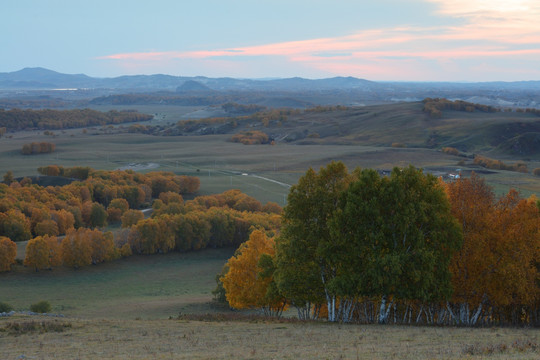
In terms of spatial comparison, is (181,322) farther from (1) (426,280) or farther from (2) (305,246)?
(1) (426,280)

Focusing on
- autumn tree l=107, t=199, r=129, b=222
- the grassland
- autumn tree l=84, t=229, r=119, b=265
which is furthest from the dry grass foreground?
the grassland

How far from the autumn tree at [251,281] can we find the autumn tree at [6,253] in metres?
34.8

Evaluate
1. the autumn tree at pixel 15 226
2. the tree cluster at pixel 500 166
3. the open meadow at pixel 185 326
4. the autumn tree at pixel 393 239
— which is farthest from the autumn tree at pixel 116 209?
the tree cluster at pixel 500 166

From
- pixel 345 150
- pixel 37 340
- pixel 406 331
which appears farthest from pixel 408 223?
pixel 345 150

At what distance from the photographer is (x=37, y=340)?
24.2 metres

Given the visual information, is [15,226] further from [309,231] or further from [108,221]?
[309,231]

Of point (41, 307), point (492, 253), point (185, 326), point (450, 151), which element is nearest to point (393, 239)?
point (492, 253)

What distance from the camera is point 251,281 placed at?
38.9m

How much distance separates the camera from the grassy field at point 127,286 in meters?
48.4

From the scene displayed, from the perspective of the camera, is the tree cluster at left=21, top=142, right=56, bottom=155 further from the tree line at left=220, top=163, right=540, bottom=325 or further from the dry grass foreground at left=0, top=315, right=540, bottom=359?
the tree line at left=220, top=163, right=540, bottom=325

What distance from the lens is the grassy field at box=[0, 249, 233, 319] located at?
159 ft

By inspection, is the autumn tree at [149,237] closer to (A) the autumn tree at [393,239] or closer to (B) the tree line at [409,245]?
(B) the tree line at [409,245]

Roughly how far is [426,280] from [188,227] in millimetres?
53662

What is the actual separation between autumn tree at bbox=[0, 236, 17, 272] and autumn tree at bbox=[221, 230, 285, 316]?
34.8 meters
